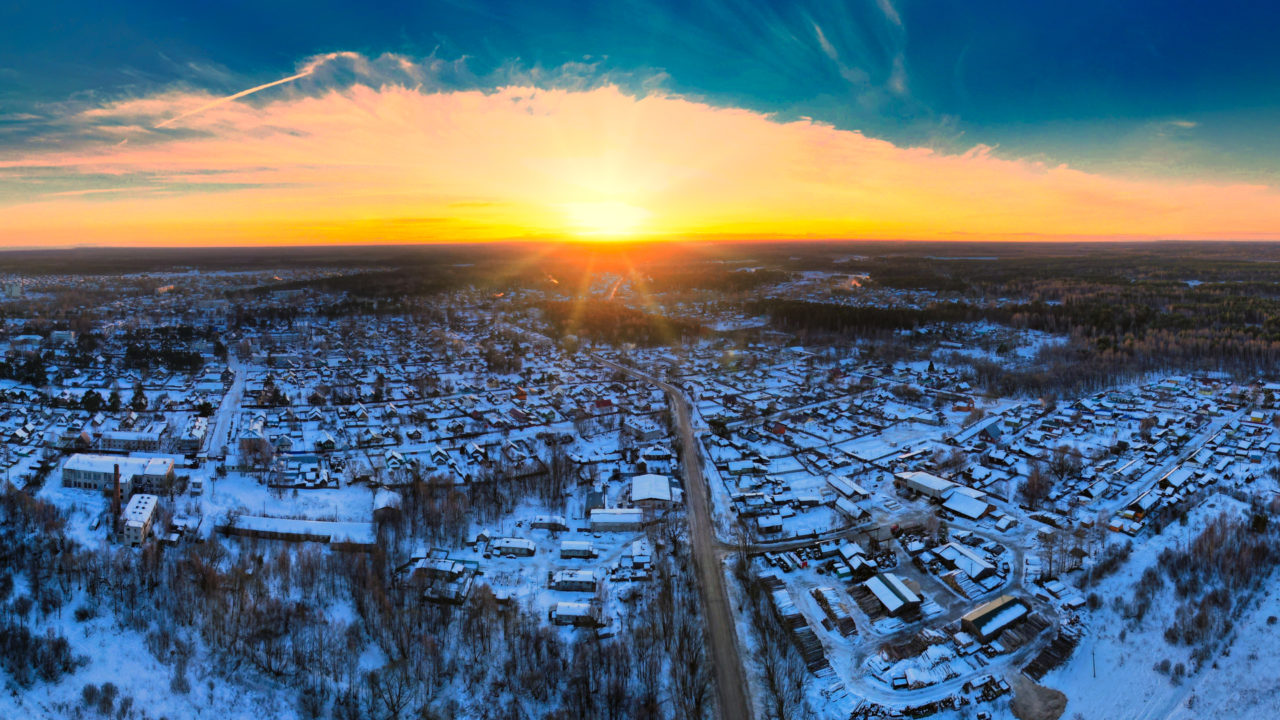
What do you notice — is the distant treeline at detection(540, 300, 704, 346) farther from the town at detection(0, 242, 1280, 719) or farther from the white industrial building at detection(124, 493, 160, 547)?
the white industrial building at detection(124, 493, 160, 547)

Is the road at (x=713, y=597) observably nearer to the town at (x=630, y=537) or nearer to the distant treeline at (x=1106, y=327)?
the town at (x=630, y=537)

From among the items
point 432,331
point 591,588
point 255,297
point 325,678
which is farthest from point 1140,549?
point 255,297

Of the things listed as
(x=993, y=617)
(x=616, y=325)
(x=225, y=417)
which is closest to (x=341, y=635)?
(x=993, y=617)

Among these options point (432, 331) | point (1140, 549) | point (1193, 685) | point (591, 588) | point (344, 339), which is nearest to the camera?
point (1193, 685)

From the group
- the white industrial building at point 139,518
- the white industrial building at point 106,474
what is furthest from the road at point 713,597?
the white industrial building at point 106,474

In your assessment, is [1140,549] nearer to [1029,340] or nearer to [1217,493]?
[1217,493]

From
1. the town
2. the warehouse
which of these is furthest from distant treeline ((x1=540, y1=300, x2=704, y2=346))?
the warehouse

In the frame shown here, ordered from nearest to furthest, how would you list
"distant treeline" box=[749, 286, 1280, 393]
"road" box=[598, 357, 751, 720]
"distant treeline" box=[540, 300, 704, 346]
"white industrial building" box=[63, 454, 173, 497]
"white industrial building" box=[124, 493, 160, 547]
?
"road" box=[598, 357, 751, 720]
"white industrial building" box=[124, 493, 160, 547]
"white industrial building" box=[63, 454, 173, 497]
"distant treeline" box=[749, 286, 1280, 393]
"distant treeline" box=[540, 300, 704, 346]
